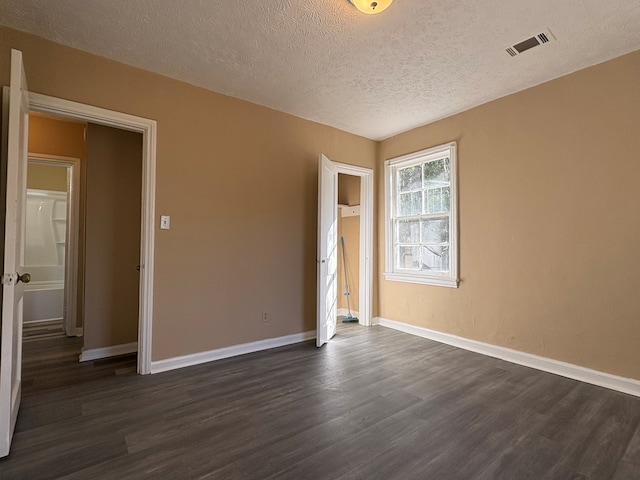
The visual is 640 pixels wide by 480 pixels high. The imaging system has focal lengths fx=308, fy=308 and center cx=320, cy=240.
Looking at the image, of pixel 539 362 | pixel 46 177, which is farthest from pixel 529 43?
pixel 46 177

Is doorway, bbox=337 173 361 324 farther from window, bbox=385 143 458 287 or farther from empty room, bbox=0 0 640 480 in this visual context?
empty room, bbox=0 0 640 480

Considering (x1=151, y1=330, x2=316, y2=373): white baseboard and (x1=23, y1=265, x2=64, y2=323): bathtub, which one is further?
(x1=23, y1=265, x2=64, y2=323): bathtub

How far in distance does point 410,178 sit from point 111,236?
362cm

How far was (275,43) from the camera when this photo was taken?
92.0 inches

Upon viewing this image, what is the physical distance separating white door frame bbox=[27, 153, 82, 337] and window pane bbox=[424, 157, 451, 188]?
4.48 metres

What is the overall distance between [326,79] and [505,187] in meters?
2.09

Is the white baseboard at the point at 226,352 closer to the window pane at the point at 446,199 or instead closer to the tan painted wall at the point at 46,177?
the window pane at the point at 446,199

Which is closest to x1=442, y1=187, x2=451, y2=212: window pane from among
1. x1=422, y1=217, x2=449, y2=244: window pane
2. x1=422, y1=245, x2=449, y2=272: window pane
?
x1=422, y1=217, x2=449, y2=244: window pane

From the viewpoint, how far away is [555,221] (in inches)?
110

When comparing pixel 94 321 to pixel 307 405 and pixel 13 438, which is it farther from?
pixel 307 405

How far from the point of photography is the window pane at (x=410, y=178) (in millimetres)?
4055

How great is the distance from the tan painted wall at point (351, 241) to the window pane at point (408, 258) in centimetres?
73

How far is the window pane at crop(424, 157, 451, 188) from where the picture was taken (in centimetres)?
372

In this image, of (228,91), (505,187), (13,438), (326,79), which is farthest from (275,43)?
(13,438)
